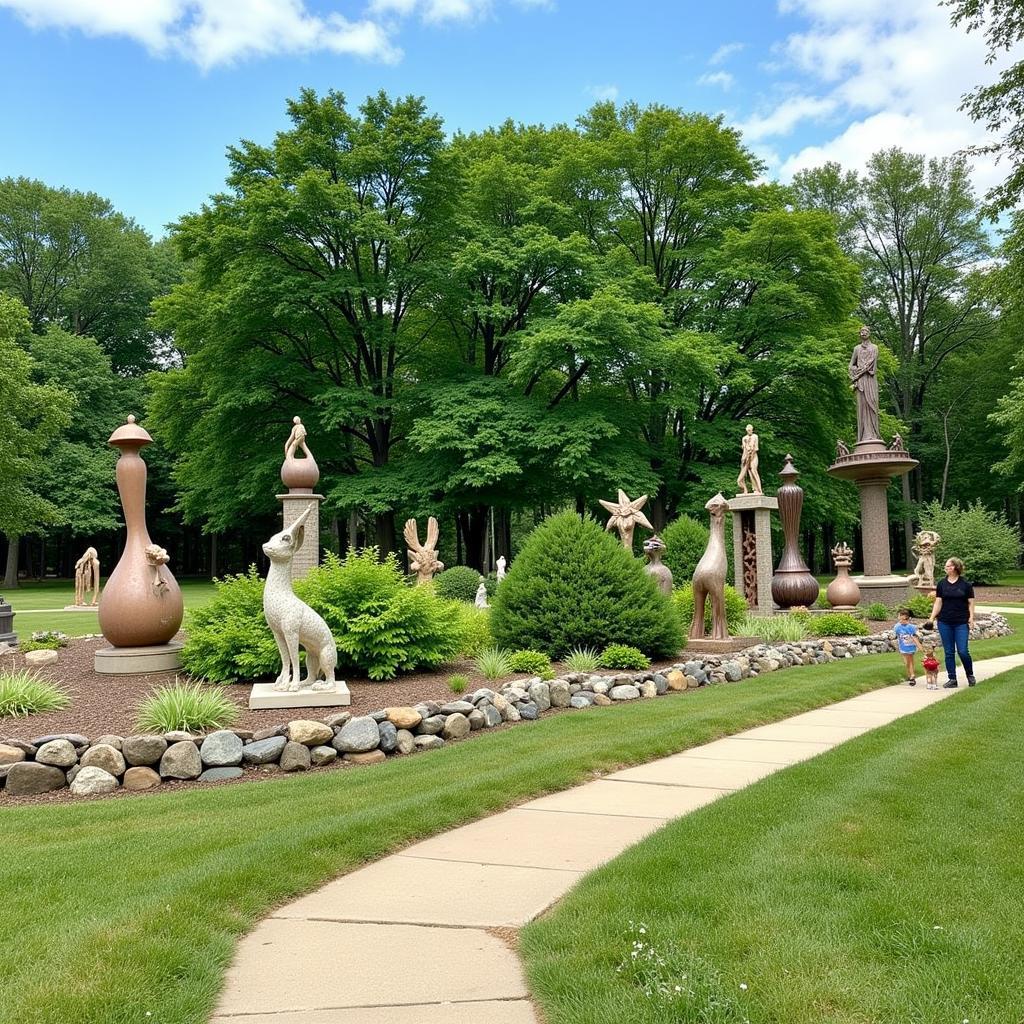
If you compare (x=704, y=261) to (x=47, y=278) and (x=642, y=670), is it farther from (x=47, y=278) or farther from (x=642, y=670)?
(x=47, y=278)

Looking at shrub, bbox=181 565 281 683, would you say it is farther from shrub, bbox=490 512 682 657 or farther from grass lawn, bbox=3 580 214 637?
shrub, bbox=490 512 682 657

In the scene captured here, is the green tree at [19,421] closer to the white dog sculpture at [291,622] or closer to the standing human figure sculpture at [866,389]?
the white dog sculpture at [291,622]

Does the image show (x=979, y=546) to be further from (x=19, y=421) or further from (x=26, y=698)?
(x=19, y=421)

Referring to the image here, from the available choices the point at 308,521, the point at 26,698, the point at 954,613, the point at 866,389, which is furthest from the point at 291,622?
the point at 866,389

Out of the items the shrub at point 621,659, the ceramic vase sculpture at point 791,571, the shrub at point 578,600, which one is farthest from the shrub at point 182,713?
the ceramic vase sculpture at point 791,571

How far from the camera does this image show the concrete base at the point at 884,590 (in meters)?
20.2

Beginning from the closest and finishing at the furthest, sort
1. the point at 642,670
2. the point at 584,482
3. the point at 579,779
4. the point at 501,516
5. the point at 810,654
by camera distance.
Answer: the point at 579,779 → the point at 642,670 → the point at 810,654 → the point at 584,482 → the point at 501,516

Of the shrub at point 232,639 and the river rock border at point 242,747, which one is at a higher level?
the shrub at point 232,639

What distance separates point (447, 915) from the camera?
12.7ft

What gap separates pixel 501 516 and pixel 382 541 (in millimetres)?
6320

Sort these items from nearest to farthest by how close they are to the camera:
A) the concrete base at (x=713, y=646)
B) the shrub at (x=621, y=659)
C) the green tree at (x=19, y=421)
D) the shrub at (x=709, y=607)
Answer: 1. the shrub at (x=621, y=659)
2. the concrete base at (x=713, y=646)
3. the shrub at (x=709, y=607)
4. the green tree at (x=19, y=421)

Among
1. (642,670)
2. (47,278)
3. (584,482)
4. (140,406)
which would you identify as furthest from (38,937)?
(47,278)

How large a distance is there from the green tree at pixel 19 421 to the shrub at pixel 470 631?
92.1ft

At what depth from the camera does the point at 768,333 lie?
30625 millimetres
